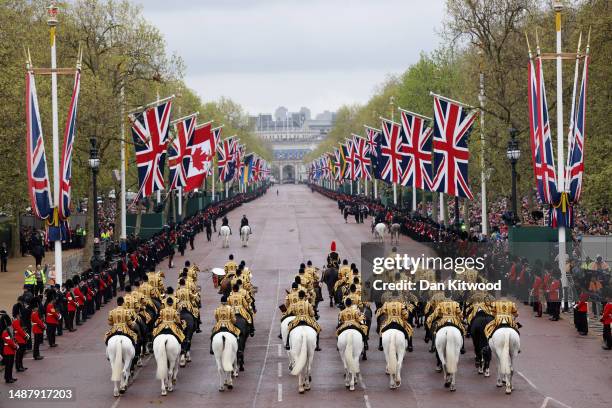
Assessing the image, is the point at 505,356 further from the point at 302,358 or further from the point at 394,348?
the point at 302,358

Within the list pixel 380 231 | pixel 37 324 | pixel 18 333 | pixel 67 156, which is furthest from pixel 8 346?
pixel 380 231

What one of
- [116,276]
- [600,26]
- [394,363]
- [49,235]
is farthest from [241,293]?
[600,26]

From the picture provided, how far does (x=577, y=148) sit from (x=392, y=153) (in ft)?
84.6

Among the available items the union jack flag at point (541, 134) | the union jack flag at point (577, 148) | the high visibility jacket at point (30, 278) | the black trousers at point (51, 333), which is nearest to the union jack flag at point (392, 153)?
the union jack flag at point (541, 134)

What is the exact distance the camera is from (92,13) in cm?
5350

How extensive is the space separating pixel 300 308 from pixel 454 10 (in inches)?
1297

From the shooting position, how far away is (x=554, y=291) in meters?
28.9

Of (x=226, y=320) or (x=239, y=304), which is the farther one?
(x=239, y=304)

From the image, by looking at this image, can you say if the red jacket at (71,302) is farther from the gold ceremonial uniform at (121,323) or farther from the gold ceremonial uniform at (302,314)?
the gold ceremonial uniform at (302,314)

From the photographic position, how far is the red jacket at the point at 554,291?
2875 cm

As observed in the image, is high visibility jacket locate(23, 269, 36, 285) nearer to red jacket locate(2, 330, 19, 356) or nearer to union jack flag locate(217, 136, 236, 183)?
red jacket locate(2, 330, 19, 356)

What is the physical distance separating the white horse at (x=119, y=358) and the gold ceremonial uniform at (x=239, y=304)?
285cm

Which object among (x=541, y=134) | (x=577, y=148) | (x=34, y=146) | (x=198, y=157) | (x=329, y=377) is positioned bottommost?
(x=329, y=377)

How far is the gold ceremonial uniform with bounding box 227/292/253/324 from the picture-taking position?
22.5 metres
